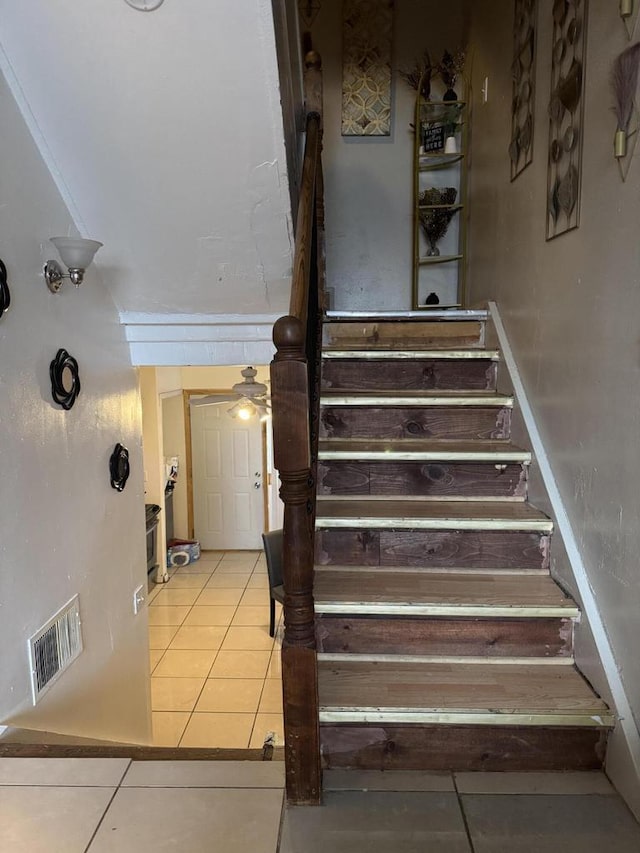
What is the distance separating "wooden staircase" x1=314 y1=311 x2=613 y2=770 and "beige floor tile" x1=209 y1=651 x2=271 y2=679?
96.0 inches

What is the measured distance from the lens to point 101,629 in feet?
7.55

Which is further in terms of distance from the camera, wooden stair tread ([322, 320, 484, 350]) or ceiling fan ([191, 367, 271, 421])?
ceiling fan ([191, 367, 271, 421])

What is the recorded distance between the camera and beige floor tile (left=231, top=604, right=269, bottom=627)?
4.84 meters

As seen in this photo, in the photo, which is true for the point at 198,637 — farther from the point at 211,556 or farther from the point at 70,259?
the point at 70,259

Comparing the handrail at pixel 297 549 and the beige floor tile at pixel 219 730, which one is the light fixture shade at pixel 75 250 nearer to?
the handrail at pixel 297 549

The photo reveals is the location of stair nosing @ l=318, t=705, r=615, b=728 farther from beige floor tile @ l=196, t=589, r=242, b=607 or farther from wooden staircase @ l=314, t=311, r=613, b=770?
beige floor tile @ l=196, t=589, r=242, b=607

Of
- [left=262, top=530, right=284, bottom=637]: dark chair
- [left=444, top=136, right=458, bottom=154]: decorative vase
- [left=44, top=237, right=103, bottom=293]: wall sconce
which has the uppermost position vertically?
[left=444, top=136, right=458, bottom=154]: decorative vase

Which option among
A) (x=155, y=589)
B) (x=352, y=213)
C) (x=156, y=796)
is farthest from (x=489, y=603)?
(x=155, y=589)

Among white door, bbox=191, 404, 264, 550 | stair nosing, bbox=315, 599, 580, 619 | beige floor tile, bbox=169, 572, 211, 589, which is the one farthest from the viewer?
white door, bbox=191, 404, 264, 550

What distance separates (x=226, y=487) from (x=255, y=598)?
1690mm

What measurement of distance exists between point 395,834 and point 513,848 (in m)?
0.25

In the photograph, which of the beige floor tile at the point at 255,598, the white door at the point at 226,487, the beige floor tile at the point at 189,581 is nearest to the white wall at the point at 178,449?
the white door at the point at 226,487

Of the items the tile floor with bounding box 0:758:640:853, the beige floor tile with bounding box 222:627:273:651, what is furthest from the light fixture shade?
the beige floor tile with bounding box 222:627:273:651

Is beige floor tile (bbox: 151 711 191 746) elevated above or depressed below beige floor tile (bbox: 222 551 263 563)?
below
